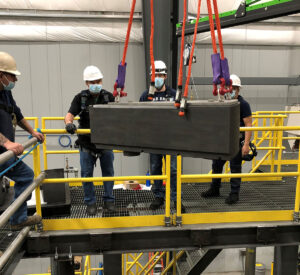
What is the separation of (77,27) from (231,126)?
307 inches

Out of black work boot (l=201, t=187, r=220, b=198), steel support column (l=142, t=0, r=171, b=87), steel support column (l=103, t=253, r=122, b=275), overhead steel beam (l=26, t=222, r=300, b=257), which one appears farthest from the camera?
steel support column (l=142, t=0, r=171, b=87)

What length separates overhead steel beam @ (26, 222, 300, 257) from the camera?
3.17 m

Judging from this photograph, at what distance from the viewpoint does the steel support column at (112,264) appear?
3.63 metres

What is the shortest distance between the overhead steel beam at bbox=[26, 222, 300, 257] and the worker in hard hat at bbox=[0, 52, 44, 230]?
0.32 metres

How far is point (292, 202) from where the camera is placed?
414cm

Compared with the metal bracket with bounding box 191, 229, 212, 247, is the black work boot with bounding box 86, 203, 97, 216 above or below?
above

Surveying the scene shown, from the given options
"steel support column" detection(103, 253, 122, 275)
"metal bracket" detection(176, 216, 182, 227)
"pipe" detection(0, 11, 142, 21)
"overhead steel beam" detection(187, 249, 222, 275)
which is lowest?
"overhead steel beam" detection(187, 249, 222, 275)

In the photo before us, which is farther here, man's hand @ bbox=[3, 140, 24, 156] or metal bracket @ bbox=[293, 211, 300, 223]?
metal bracket @ bbox=[293, 211, 300, 223]

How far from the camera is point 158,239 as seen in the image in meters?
3.30

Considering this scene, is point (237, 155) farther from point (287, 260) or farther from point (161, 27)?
point (161, 27)

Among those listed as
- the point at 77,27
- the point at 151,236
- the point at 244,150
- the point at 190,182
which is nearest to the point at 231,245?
the point at 151,236

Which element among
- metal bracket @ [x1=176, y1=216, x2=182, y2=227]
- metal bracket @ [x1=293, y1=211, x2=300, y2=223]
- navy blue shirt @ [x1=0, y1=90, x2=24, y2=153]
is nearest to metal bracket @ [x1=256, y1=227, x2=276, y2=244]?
metal bracket @ [x1=293, y1=211, x2=300, y2=223]

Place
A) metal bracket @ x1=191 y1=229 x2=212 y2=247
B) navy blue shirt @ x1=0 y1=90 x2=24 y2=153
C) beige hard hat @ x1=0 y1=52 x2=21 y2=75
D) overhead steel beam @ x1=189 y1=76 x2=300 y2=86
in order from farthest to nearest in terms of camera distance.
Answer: overhead steel beam @ x1=189 y1=76 x2=300 y2=86, metal bracket @ x1=191 y1=229 x2=212 y2=247, navy blue shirt @ x1=0 y1=90 x2=24 y2=153, beige hard hat @ x1=0 y1=52 x2=21 y2=75

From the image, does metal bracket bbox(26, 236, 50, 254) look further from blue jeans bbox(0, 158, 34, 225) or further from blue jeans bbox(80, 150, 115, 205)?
blue jeans bbox(80, 150, 115, 205)
